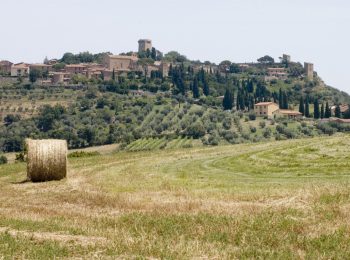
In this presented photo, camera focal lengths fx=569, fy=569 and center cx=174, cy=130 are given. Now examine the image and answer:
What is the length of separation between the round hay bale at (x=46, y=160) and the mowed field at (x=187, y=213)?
94 centimetres

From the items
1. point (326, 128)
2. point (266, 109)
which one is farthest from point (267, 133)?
point (266, 109)

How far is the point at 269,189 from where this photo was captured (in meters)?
20.8

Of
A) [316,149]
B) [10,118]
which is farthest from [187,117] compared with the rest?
[316,149]

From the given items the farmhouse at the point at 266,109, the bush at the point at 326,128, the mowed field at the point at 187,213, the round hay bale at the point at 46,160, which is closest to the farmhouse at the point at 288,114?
the farmhouse at the point at 266,109

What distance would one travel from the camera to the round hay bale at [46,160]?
94.6ft

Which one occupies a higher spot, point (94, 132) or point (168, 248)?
point (168, 248)

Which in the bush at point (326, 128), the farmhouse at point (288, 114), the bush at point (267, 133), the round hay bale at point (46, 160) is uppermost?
the round hay bale at point (46, 160)

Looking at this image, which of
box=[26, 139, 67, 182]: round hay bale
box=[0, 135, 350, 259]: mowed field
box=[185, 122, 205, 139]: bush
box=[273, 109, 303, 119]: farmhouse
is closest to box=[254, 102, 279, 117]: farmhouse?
box=[273, 109, 303, 119]: farmhouse

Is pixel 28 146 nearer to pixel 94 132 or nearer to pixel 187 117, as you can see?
pixel 94 132

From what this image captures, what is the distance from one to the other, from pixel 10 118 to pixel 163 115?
48.5m

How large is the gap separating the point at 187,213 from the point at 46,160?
47.8 ft

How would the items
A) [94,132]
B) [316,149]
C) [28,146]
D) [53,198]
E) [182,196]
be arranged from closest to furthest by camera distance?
[182,196]
[53,198]
[28,146]
[316,149]
[94,132]

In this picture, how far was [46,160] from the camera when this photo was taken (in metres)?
29.0

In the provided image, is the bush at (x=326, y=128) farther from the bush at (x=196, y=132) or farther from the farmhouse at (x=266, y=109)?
the farmhouse at (x=266, y=109)
